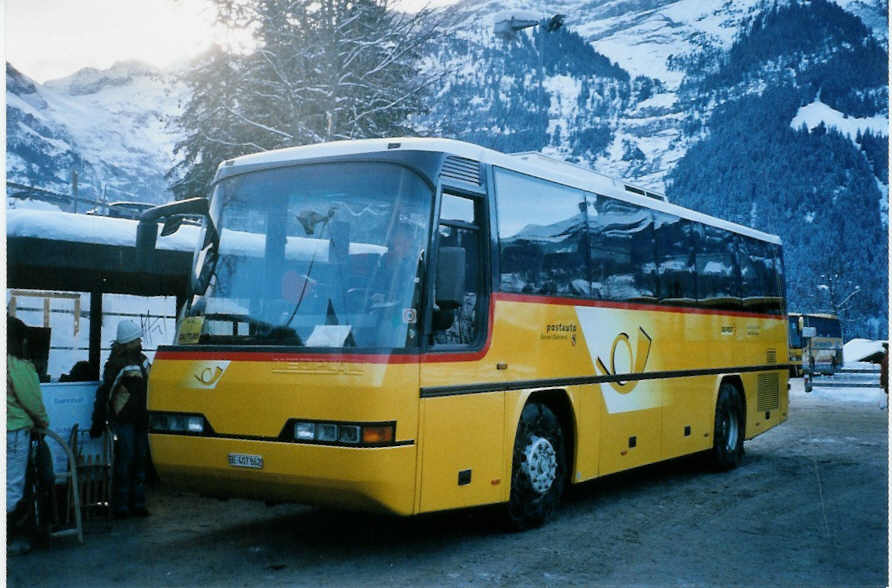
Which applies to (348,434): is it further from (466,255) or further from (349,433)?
(466,255)

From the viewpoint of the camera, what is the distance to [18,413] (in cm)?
729

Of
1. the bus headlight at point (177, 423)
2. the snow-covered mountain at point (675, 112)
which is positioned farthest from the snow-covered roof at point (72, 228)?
the snow-covered mountain at point (675, 112)

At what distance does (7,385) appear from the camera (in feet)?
23.8

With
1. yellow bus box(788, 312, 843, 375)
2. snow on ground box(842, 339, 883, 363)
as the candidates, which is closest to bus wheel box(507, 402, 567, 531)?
snow on ground box(842, 339, 883, 363)

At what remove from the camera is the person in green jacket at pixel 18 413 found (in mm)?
7207

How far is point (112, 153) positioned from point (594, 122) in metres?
11.5

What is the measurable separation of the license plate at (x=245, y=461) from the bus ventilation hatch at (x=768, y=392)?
8.59 m

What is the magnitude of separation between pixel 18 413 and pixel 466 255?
3332 mm

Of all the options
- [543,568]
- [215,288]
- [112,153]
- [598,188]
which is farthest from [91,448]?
[112,153]

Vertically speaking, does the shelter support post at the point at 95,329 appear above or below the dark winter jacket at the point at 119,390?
above

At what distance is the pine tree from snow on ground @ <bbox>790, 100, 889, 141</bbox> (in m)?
8.38

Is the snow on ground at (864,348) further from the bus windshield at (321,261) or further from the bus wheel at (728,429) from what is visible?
the bus windshield at (321,261)

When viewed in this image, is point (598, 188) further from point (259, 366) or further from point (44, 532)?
point (44, 532)

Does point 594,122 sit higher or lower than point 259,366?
higher
